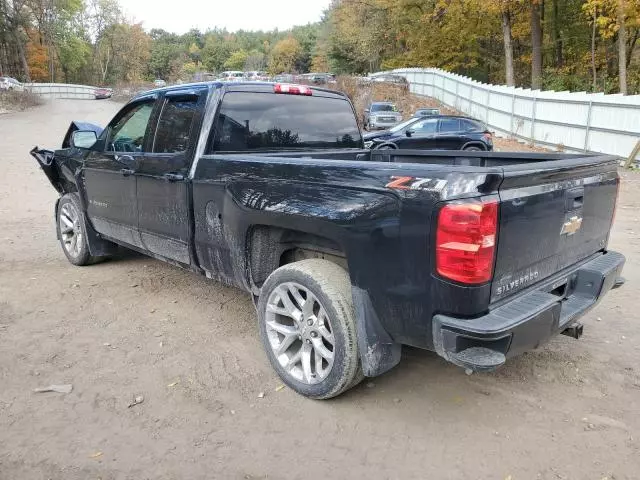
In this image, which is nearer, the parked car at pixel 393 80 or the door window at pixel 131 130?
the door window at pixel 131 130

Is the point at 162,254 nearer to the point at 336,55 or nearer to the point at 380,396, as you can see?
the point at 380,396

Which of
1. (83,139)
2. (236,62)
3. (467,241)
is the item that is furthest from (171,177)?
(236,62)

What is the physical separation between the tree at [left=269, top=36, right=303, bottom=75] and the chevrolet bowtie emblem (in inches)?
3558

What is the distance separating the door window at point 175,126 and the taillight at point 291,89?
66 centimetres

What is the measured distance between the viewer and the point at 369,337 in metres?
2.88

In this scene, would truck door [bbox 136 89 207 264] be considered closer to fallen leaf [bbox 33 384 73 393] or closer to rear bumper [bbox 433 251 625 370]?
fallen leaf [bbox 33 384 73 393]

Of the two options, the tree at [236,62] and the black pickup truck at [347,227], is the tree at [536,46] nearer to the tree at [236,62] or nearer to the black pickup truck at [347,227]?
the black pickup truck at [347,227]

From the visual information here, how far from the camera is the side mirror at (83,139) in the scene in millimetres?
5365

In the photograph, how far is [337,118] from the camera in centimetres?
467

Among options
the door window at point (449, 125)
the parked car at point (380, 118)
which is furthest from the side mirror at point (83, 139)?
the parked car at point (380, 118)

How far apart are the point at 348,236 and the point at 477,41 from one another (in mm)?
42994

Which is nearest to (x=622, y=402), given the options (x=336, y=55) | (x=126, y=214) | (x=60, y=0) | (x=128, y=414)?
(x=128, y=414)

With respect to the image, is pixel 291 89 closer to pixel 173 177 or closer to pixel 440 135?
pixel 173 177

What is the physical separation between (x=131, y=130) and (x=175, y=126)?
32.7 inches
